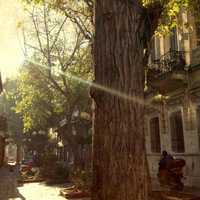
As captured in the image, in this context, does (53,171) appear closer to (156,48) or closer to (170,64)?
(156,48)

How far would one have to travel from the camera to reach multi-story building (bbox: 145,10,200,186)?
14023 millimetres

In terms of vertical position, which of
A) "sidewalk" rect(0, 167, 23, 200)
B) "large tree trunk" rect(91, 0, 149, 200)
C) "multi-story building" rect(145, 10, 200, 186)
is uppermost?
"multi-story building" rect(145, 10, 200, 186)

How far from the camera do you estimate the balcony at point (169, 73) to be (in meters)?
14.4

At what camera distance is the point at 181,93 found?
1520cm

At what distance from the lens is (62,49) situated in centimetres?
1847

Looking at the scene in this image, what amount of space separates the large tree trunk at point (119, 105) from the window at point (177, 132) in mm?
12499

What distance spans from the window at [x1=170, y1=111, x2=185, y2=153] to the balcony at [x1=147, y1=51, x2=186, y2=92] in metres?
1.31

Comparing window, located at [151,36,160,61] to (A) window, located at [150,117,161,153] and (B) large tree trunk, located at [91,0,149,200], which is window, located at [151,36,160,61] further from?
(B) large tree trunk, located at [91,0,149,200]

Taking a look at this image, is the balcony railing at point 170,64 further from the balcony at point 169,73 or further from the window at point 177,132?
the window at point 177,132

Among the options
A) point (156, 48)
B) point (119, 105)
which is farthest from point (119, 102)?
point (156, 48)

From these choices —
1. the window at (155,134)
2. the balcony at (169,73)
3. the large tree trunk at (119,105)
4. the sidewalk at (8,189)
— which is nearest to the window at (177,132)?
the balcony at (169,73)

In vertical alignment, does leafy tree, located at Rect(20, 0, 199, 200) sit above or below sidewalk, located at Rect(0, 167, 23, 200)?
above

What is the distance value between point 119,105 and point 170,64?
40.6 feet

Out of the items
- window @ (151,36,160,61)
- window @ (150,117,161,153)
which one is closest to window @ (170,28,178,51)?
window @ (151,36,160,61)
